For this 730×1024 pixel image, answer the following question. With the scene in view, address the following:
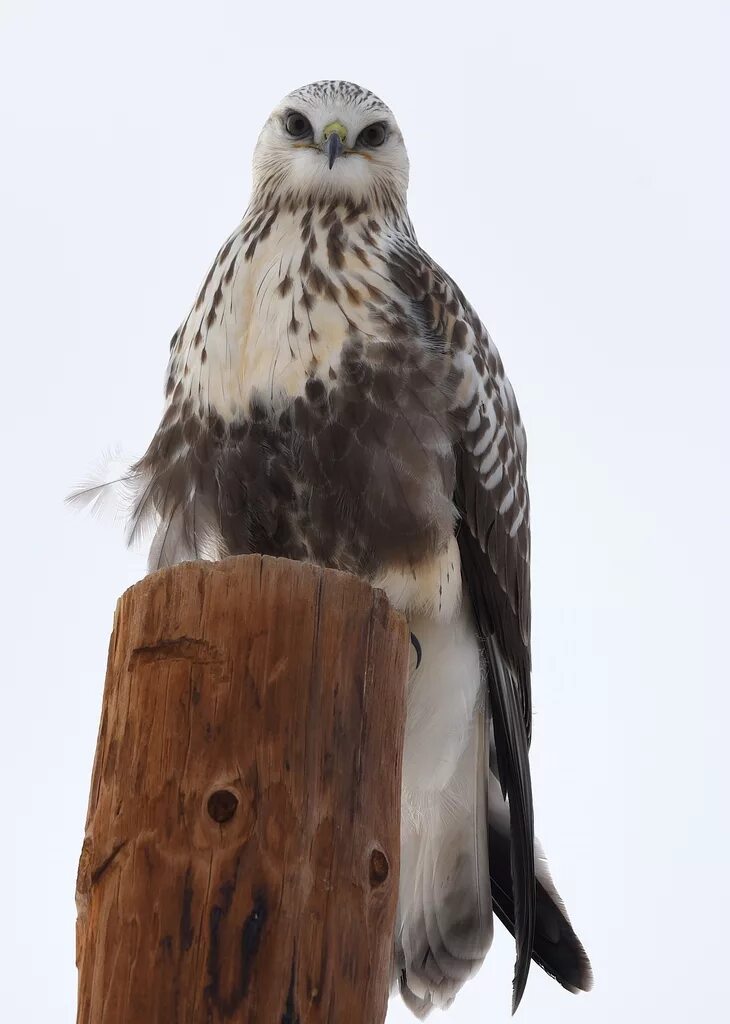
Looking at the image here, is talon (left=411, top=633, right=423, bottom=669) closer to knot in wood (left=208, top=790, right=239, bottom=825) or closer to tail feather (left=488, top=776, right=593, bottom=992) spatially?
tail feather (left=488, top=776, right=593, bottom=992)

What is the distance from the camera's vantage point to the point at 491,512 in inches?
178

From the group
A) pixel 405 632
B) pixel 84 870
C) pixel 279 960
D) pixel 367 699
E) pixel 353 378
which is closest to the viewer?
pixel 279 960

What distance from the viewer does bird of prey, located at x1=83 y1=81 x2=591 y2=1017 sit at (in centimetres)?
413

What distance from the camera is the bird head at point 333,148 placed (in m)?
4.80

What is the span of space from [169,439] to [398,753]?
1828 mm

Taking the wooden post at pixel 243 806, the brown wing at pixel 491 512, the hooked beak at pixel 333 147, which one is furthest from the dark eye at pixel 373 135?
the wooden post at pixel 243 806

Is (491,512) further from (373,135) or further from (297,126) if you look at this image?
(297,126)

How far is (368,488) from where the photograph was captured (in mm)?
4121

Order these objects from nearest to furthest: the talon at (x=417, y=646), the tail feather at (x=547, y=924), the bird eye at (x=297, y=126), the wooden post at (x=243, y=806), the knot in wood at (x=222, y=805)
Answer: the wooden post at (x=243, y=806) < the knot in wood at (x=222, y=805) < the tail feather at (x=547, y=924) < the talon at (x=417, y=646) < the bird eye at (x=297, y=126)

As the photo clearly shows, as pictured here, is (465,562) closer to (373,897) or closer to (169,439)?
(169,439)

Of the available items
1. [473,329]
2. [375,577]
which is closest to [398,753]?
[375,577]

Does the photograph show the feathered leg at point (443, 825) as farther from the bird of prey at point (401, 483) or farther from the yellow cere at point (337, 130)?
the yellow cere at point (337, 130)

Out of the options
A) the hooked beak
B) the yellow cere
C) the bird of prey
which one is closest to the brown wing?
the bird of prey

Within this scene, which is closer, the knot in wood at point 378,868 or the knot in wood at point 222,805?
the knot in wood at point 222,805
